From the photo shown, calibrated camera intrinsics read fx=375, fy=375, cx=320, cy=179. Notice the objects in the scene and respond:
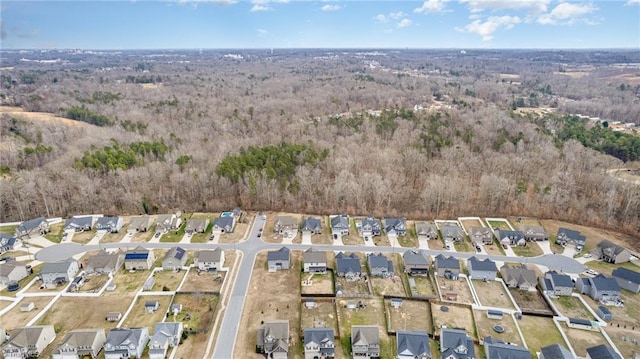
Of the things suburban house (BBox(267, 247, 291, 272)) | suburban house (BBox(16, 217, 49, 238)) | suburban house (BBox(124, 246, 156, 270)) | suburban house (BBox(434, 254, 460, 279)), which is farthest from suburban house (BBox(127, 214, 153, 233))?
suburban house (BBox(434, 254, 460, 279))

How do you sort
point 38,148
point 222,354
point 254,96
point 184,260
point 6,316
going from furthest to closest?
point 254,96, point 38,148, point 184,260, point 6,316, point 222,354

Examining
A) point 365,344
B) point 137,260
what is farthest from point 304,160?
point 365,344

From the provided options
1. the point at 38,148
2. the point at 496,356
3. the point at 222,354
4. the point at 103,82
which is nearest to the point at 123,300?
the point at 222,354

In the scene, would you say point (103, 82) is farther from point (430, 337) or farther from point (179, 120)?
point (430, 337)

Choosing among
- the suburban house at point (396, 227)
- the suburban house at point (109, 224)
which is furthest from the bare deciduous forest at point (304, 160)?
the suburban house at point (109, 224)

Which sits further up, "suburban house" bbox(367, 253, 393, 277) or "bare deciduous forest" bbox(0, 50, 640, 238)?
"bare deciduous forest" bbox(0, 50, 640, 238)

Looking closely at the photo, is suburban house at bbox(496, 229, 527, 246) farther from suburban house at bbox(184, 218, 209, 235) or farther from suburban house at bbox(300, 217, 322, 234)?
suburban house at bbox(184, 218, 209, 235)
